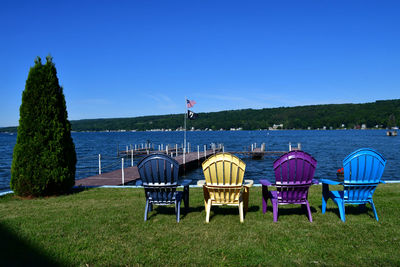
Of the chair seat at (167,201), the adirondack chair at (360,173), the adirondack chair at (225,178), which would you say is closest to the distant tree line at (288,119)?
the adirondack chair at (360,173)

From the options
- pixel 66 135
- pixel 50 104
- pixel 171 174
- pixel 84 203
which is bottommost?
pixel 84 203

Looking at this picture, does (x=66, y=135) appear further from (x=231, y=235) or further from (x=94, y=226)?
(x=231, y=235)

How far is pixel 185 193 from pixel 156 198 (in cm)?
64

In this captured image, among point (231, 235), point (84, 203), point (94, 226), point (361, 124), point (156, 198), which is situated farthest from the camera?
point (361, 124)

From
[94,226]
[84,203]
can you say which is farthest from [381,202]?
[84,203]

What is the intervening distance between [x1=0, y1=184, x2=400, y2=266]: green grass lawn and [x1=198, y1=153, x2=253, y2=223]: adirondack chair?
367 millimetres

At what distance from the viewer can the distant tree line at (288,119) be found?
11931 cm

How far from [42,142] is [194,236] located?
4.93m

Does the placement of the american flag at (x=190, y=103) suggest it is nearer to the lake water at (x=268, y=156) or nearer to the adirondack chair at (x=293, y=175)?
the lake water at (x=268, y=156)

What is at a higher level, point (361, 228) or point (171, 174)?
point (171, 174)

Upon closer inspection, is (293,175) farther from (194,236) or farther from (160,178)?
(160,178)

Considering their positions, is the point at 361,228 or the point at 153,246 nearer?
the point at 153,246

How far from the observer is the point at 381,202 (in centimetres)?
632

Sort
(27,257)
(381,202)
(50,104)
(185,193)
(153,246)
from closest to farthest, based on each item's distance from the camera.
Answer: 1. (27,257)
2. (153,246)
3. (185,193)
4. (381,202)
5. (50,104)
